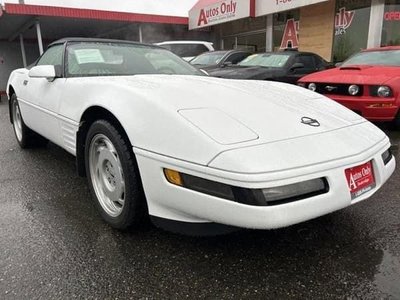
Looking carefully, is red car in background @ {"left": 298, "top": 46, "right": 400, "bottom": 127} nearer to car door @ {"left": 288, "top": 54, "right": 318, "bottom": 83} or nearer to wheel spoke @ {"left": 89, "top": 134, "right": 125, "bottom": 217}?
car door @ {"left": 288, "top": 54, "right": 318, "bottom": 83}

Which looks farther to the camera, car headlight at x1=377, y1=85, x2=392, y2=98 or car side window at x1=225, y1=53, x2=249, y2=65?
car side window at x1=225, y1=53, x2=249, y2=65

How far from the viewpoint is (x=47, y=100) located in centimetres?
311

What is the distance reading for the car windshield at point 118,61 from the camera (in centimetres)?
294

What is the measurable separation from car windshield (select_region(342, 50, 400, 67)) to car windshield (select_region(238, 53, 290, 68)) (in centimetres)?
124

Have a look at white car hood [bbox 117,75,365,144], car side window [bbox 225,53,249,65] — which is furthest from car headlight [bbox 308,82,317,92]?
car side window [bbox 225,53,249,65]

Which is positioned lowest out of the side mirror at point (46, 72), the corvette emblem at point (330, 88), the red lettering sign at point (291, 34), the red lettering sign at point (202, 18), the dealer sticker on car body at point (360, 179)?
the dealer sticker on car body at point (360, 179)

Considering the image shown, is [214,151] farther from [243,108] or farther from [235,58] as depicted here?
[235,58]

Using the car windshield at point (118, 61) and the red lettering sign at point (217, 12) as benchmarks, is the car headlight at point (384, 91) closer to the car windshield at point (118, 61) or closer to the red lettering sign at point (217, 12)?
the car windshield at point (118, 61)

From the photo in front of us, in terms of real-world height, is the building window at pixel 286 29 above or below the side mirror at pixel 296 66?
above

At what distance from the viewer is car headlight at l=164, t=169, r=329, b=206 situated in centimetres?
160

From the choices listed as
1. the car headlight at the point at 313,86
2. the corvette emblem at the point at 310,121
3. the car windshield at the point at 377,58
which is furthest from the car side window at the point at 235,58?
the corvette emblem at the point at 310,121

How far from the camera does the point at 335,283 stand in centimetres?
178

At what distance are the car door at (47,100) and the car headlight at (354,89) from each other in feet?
11.8

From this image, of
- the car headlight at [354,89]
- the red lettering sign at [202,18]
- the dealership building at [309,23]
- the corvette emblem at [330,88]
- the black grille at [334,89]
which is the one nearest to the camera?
the car headlight at [354,89]
